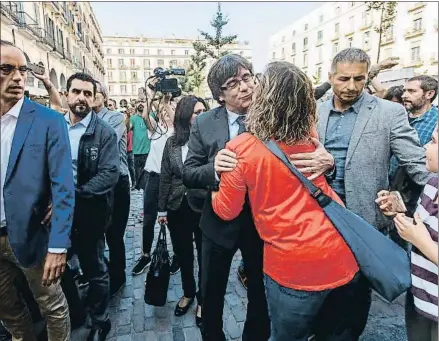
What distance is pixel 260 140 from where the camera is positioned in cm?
137

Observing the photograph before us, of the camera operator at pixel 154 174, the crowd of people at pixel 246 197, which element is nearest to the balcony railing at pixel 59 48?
the camera operator at pixel 154 174

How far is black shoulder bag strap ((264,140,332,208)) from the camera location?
1.32 metres

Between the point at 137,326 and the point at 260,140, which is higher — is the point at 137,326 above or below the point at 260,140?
below

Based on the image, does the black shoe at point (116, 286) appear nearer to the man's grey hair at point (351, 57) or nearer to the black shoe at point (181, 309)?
the black shoe at point (181, 309)

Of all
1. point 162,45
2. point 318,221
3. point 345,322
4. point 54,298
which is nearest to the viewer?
point 318,221

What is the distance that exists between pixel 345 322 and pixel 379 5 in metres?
12.2

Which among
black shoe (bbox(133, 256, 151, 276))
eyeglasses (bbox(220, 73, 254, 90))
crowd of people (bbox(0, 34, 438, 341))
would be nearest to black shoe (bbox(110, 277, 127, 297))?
black shoe (bbox(133, 256, 151, 276))

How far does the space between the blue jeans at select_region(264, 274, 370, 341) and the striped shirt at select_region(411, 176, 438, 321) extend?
8.1 inches

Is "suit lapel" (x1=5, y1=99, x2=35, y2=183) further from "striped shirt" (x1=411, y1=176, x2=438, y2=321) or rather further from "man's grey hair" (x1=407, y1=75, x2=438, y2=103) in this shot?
"man's grey hair" (x1=407, y1=75, x2=438, y2=103)

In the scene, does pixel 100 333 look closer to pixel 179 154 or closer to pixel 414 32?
pixel 179 154

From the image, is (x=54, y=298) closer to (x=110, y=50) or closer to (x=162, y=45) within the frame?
(x=162, y=45)

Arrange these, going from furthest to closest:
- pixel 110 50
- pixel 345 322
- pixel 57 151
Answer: pixel 110 50
pixel 57 151
pixel 345 322

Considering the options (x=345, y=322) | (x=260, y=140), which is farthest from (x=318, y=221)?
(x=345, y=322)

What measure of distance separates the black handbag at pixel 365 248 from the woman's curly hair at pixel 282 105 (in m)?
0.07
